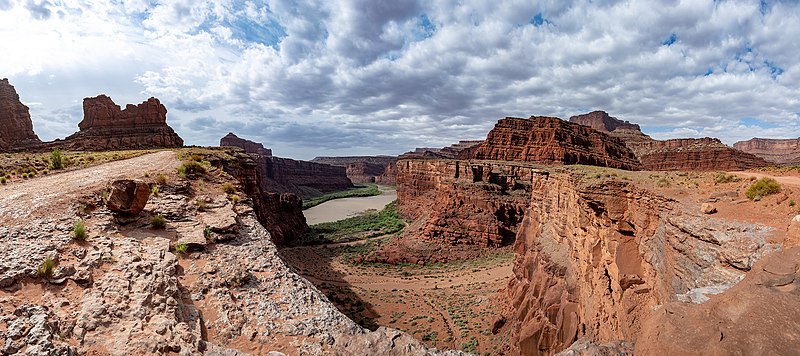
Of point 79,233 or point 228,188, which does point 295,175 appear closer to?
point 228,188

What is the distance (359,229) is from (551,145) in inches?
1625

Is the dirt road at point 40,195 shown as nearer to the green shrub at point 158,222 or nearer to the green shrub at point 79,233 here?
the green shrub at point 79,233

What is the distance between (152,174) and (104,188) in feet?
12.3

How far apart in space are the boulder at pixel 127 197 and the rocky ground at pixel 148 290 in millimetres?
188

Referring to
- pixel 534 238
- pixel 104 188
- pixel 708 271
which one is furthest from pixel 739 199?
pixel 104 188

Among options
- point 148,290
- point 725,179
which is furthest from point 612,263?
point 148,290

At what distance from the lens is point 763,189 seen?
9016 mm

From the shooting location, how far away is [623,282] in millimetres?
11258

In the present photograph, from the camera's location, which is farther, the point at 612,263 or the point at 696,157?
the point at 696,157

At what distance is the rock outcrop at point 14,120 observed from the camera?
42.8 metres

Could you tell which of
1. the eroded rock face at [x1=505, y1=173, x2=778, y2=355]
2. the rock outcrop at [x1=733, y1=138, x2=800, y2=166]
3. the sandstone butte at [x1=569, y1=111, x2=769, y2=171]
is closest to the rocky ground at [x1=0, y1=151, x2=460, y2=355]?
the eroded rock face at [x1=505, y1=173, x2=778, y2=355]

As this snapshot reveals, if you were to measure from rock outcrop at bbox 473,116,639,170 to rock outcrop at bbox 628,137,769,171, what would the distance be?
3999 millimetres

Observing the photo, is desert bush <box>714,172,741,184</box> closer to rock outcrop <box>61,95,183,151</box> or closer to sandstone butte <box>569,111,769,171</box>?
rock outcrop <box>61,95,183,151</box>

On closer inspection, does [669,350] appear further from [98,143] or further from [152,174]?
[98,143]
